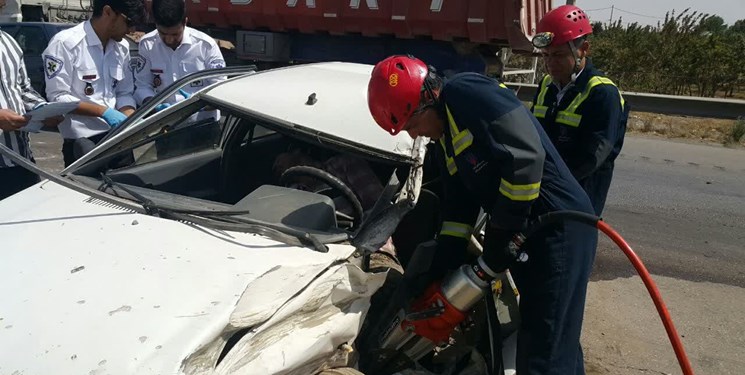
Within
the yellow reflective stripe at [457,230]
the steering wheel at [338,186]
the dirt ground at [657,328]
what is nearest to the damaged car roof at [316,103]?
the steering wheel at [338,186]

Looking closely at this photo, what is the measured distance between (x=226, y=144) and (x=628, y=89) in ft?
44.4

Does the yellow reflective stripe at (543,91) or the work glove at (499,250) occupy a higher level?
the yellow reflective stripe at (543,91)

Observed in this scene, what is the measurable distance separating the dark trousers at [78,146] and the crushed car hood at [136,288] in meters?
0.99

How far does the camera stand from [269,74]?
3.17 metres

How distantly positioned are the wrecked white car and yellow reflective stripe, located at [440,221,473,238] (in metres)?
0.16

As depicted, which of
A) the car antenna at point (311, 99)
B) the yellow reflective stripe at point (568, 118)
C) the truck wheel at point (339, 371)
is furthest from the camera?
the yellow reflective stripe at point (568, 118)

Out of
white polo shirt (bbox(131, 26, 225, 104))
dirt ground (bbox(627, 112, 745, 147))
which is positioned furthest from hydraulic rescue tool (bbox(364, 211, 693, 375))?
dirt ground (bbox(627, 112, 745, 147))

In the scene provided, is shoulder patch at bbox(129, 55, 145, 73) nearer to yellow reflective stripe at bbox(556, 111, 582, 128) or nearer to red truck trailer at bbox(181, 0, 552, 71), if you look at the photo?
yellow reflective stripe at bbox(556, 111, 582, 128)

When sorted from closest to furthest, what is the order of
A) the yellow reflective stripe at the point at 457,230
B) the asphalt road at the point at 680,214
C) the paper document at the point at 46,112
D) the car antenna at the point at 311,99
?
the yellow reflective stripe at the point at 457,230, the car antenna at the point at 311,99, the paper document at the point at 46,112, the asphalt road at the point at 680,214

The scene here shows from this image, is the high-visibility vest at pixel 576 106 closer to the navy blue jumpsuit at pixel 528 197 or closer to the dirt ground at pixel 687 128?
the navy blue jumpsuit at pixel 528 197

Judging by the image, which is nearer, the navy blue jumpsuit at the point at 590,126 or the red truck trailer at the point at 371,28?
the navy blue jumpsuit at the point at 590,126

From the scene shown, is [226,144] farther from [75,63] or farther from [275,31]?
[275,31]

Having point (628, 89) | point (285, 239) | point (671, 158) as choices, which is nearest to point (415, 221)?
point (285, 239)

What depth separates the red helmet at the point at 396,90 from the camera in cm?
215
